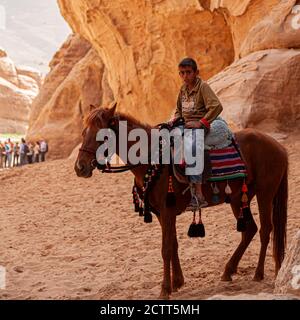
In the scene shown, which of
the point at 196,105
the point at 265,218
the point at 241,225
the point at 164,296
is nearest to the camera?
the point at 164,296

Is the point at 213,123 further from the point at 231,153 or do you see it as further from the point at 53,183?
the point at 53,183

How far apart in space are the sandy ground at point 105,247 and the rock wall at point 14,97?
98.1 ft

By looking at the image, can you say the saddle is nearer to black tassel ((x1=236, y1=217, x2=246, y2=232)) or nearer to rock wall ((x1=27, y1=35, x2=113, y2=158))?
black tassel ((x1=236, y1=217, x2=246, y2=232))

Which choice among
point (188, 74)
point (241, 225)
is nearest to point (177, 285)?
point (241, 225)

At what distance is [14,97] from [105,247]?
36799 mm

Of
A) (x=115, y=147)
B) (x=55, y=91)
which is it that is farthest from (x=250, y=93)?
(x=55, y=91)

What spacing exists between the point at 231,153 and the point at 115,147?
4.17 ft

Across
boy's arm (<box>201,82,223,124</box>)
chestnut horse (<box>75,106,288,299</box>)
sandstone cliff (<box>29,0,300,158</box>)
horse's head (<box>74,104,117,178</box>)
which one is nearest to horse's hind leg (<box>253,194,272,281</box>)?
chestnut horse (<box>75,106,288,299</box>)

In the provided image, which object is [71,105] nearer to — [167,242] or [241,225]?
[241,225]

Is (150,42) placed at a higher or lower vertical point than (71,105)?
higher

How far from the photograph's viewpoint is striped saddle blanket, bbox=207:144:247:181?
582cm

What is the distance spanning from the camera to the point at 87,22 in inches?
759

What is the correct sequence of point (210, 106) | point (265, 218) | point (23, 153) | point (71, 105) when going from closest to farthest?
1. point (210, 106)
2. point (265, 218)
3. point (23, 153)
4. point (71, 105)

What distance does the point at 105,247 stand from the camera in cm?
855
